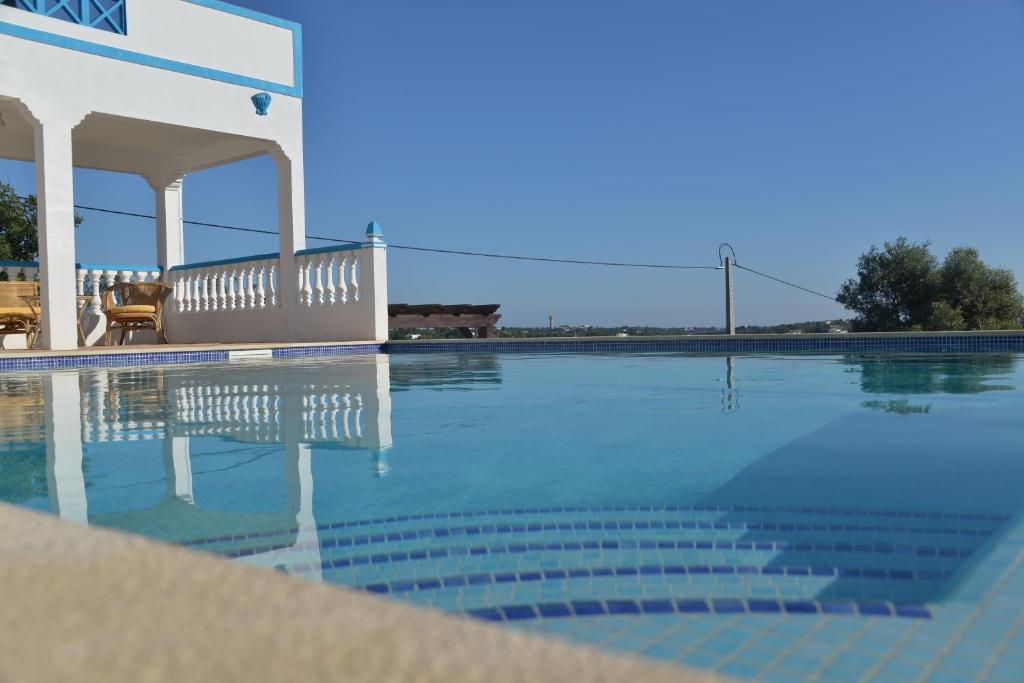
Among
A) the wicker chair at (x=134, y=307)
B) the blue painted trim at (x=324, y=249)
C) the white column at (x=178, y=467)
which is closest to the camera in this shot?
the white column at (x=178, y=467)

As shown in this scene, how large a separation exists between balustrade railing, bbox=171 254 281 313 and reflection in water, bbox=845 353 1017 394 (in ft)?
26.1

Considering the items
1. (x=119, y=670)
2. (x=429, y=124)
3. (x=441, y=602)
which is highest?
(x=429, y=124)

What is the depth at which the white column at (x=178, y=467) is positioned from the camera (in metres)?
2.41

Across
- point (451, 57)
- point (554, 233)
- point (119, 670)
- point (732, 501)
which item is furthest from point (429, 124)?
point (119, 670)

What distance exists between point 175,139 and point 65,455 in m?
9.44

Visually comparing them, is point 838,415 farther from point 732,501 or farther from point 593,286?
point 593,286

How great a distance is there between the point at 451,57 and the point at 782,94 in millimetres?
9335

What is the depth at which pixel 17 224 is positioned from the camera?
808 inches

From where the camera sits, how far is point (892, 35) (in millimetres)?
21141

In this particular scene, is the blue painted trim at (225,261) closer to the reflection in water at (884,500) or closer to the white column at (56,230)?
the white column at (56,230)

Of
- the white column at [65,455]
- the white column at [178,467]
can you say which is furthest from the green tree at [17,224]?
the white column at [178,467]

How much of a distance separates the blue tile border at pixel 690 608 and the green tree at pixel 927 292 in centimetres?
2553

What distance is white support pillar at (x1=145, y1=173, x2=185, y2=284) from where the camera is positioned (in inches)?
495

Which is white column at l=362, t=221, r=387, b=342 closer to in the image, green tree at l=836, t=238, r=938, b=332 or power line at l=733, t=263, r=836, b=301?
power line at l=733, t=263, r=836, b=301
